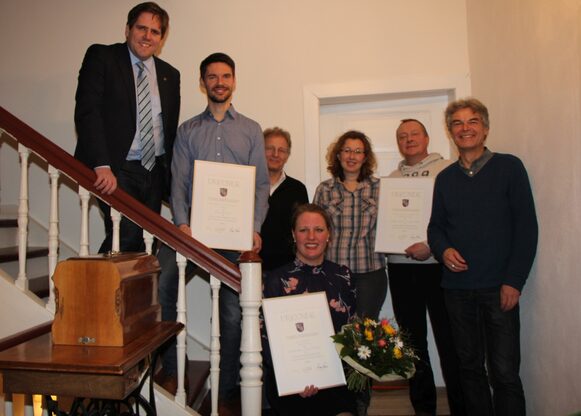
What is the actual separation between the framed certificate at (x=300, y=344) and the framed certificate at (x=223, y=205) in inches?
20.3

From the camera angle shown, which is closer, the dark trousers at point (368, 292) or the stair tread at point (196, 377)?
the stair tread at point (196, 377)

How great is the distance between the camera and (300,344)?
2.11m

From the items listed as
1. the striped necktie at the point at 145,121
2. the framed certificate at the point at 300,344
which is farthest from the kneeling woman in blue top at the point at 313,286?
the striped necktie at the point at 145,121

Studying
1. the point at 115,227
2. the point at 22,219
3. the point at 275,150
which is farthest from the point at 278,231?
the point at 22,219

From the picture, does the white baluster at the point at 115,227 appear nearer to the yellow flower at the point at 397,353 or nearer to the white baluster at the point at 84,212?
the white baluster at the point at 84,212

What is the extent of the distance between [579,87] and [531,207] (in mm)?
603

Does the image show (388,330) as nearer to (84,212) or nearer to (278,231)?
(278,231)

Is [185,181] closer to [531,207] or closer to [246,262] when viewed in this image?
→ [246,262]

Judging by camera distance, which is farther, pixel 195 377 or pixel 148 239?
pixel 195 377

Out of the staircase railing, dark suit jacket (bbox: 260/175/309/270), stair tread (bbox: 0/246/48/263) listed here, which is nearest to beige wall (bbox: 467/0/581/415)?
dark suit jacket (bbox: 260/175/309/270)

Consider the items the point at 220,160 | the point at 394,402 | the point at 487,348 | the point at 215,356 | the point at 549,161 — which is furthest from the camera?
the point at 394,402

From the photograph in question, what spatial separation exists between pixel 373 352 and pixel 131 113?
1.79 meters

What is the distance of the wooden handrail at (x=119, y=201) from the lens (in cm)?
226

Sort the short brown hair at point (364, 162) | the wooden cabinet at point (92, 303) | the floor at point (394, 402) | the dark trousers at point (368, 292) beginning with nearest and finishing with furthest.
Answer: the wooden cabinet at point (92, 303) < the dark trousers at point (368, 292) < the short brown hair at point (364, 162) < the floor at point (394, 402)
